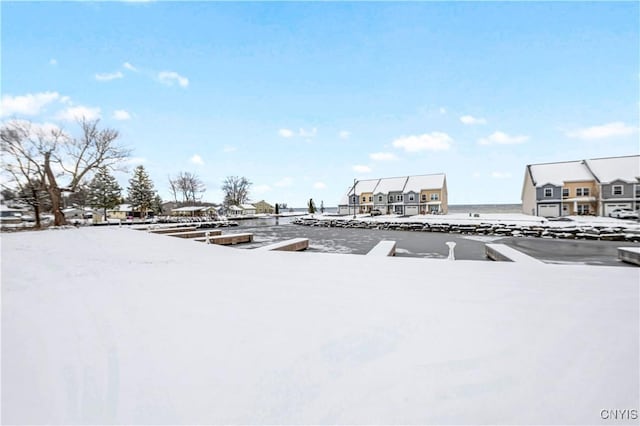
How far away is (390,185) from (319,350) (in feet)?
140

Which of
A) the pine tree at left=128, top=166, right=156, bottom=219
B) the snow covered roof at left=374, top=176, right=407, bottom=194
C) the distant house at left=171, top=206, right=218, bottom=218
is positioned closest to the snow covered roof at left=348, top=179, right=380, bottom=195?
the snow covered roof at left=374, top=176, right=407, bottom=194

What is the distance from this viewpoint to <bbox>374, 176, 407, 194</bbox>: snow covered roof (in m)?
42.4

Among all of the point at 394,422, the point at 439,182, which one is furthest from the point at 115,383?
the point at 439,182

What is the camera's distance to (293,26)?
11.6m

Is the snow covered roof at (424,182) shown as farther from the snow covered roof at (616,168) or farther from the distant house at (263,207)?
the distant house at (263,207)

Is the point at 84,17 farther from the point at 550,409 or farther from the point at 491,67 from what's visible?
the point at 491,67

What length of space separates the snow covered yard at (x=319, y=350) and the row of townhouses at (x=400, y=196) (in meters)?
34.0

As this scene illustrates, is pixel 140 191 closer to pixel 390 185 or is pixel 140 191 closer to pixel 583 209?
pixel 390 185

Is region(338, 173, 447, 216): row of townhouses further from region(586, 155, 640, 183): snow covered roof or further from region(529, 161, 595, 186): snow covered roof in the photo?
region(586, 155, 640, 183): snow covered roof

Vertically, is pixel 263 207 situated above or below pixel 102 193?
below

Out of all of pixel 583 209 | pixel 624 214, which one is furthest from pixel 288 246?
pixel 583 209

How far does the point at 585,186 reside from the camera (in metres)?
28.6
